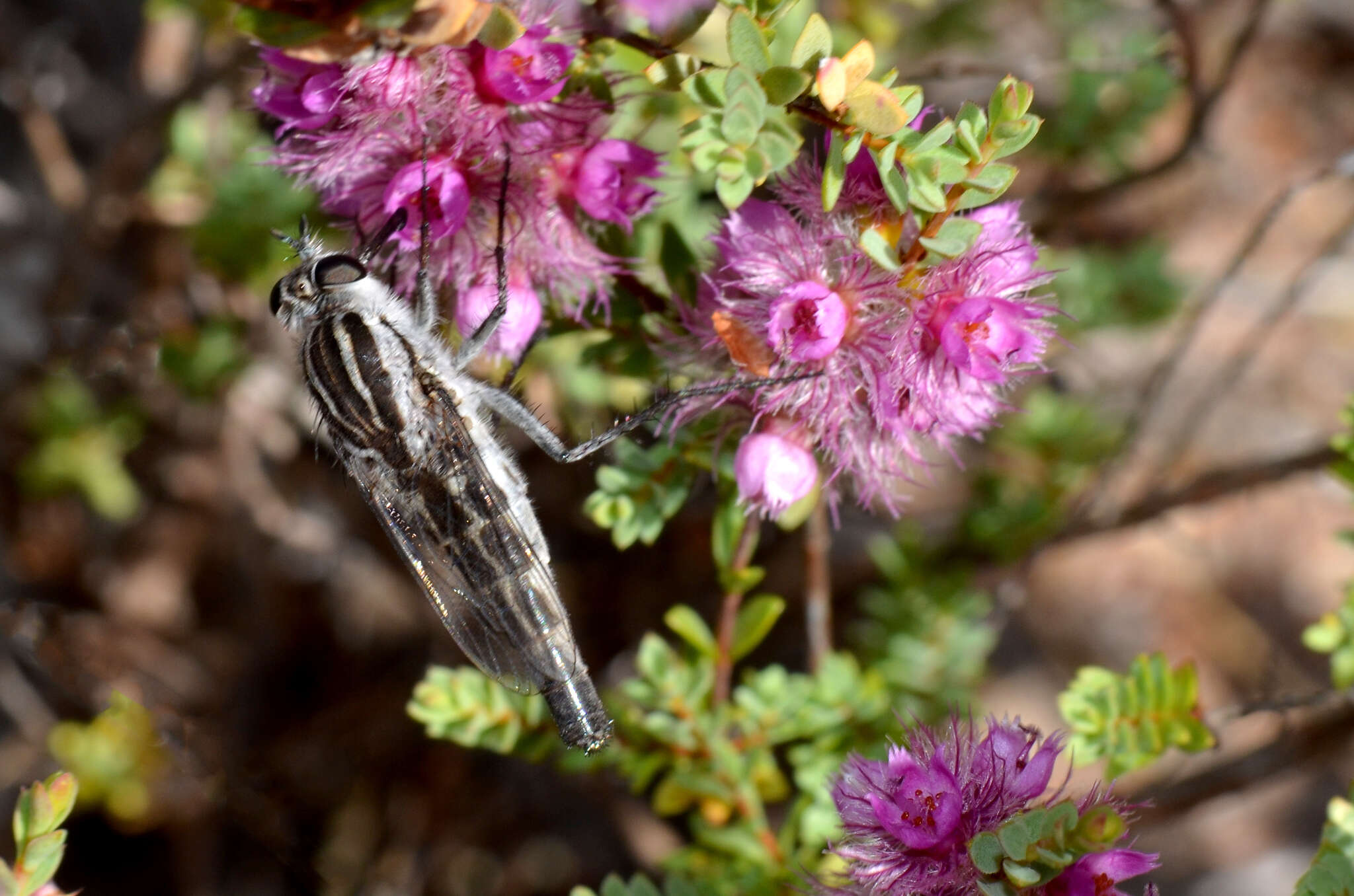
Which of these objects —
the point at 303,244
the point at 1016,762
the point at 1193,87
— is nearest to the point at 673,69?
the point at 303,244

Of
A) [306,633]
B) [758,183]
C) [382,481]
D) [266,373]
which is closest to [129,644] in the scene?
[306,633]

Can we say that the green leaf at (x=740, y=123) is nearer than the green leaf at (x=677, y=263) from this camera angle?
Yes

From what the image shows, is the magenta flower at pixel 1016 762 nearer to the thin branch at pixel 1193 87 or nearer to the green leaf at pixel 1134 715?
the green leaf at pixel 1134 715

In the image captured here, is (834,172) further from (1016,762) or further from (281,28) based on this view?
(1016,762)

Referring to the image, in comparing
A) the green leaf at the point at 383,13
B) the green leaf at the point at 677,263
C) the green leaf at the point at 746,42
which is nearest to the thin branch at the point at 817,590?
the green leaf at the point at 677,263

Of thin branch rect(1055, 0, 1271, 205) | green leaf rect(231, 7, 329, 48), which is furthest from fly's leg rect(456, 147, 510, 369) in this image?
thin branch rect(1055, 0, 1271, 205)
